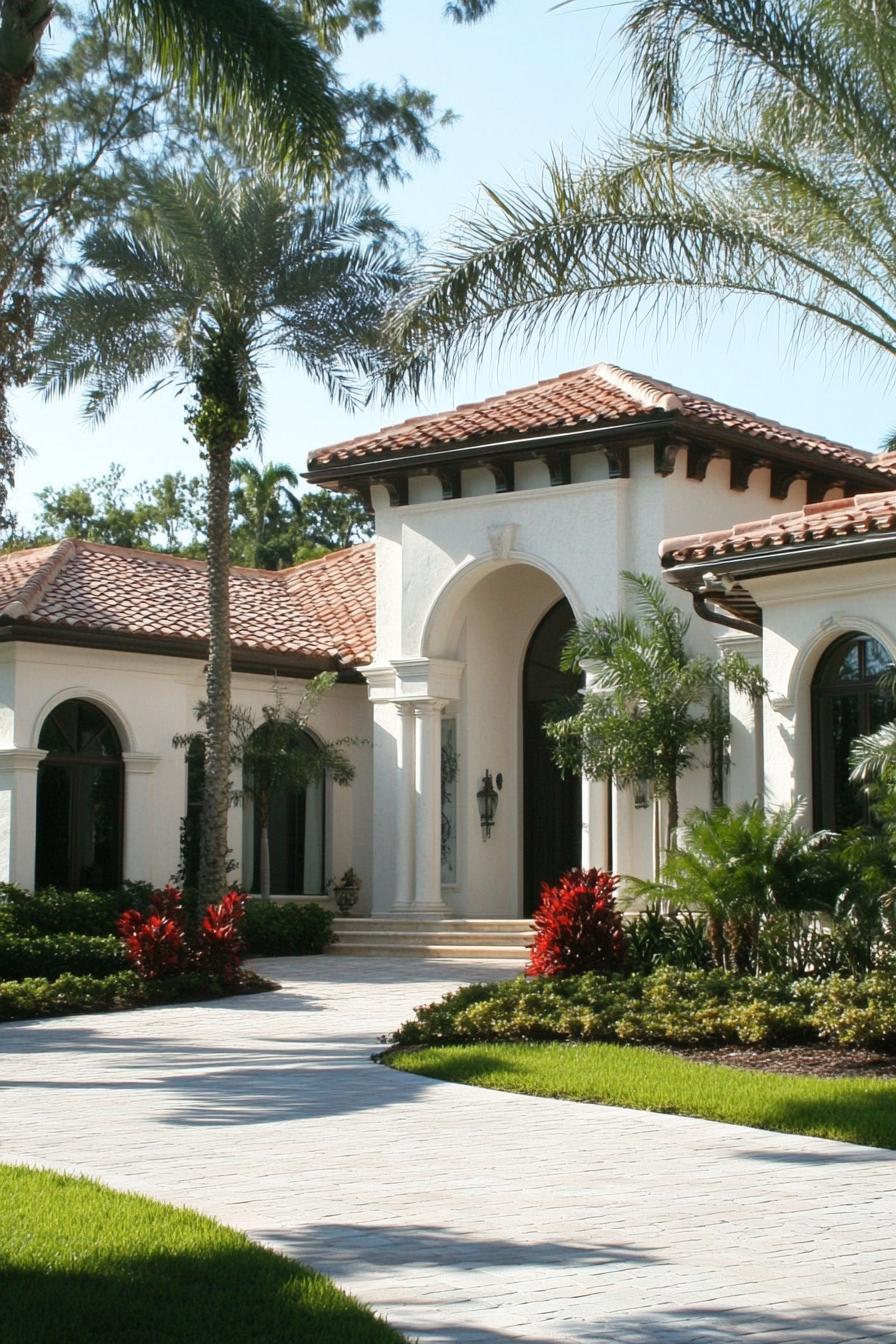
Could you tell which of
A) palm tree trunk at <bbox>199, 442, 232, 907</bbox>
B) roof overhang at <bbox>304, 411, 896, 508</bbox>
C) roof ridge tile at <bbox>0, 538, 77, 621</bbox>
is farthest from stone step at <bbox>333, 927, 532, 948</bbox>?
roof ridge tile at <bbox>0, 538, 77, 621</bbox>

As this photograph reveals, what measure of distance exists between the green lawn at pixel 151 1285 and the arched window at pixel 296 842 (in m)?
18.1

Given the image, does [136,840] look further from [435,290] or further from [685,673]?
[435,290]

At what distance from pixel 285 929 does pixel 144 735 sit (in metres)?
3.34

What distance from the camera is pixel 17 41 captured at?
12.0 meters

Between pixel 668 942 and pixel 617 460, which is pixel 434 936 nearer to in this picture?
pixel 617 460

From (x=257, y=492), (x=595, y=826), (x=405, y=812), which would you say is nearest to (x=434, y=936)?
(x=405, y=812)

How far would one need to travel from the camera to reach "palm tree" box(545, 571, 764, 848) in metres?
19.0

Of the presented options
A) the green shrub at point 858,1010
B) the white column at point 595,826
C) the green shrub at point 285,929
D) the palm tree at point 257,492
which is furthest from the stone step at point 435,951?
the palm tree at point 257,492

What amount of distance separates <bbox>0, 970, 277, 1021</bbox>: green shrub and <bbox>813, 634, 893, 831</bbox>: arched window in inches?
229

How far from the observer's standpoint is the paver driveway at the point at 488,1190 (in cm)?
541

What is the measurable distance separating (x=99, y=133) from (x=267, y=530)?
28742mm

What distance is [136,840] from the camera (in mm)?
22594

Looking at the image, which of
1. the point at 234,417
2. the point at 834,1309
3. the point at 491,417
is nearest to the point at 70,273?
the point at 234,417

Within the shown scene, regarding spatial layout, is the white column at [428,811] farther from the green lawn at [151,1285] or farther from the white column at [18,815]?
the green lawn at [151,1285]
